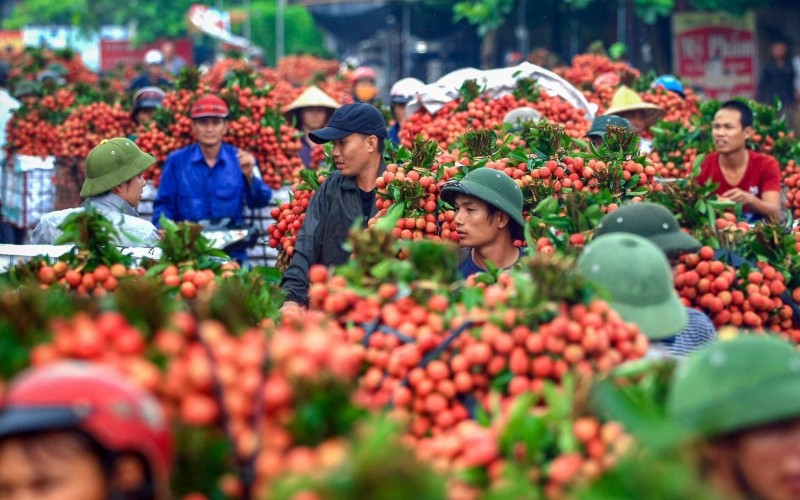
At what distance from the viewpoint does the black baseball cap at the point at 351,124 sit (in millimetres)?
6688

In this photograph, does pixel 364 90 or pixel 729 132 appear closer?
pixel 729 132

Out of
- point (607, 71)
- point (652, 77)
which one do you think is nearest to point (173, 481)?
point (652, 77)

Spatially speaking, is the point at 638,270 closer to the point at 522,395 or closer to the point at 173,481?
the point at 522,395

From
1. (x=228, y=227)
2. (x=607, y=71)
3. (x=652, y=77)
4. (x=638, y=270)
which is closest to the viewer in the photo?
(x=638, y=270)

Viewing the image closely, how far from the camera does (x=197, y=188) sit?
8672 mm

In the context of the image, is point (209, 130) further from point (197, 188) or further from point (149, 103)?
point (149, 103)

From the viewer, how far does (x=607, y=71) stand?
13.7 meters

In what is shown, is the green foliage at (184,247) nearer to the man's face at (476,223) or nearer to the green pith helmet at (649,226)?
the man's face at (476,223)

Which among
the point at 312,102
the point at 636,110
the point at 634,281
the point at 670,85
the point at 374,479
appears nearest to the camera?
the point at 374,479

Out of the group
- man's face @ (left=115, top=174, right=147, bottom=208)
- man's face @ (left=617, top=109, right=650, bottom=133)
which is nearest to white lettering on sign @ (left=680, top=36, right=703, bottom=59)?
man's face @ (left=617, top=109, right=650, bottom=133)

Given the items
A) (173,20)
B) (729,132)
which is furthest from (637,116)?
(173,20)

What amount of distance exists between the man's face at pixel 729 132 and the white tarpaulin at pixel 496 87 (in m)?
1.73

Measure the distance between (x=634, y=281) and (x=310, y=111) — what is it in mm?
7445

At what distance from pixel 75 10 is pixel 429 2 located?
2863 cm
